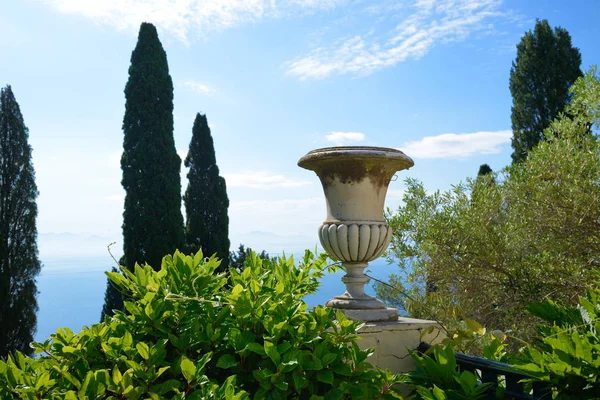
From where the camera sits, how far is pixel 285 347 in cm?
166

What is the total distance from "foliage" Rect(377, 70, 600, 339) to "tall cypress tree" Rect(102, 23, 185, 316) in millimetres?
9310

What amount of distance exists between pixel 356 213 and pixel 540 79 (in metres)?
17.0

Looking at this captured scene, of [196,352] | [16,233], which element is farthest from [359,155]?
[16,233]

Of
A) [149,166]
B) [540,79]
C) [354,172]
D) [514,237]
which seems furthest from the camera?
[540,79]

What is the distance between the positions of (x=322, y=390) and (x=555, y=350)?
846 millimetres

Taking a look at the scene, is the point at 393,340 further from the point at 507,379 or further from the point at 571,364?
the point at 571,364

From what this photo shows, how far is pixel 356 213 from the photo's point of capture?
10.7 ft

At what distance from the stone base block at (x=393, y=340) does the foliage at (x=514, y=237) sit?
2738 mm

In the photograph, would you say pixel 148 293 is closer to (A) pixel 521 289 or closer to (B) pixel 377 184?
(B) pixel 377 184

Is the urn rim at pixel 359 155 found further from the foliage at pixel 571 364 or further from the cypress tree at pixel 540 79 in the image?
the cypress tree at pixel 540 79

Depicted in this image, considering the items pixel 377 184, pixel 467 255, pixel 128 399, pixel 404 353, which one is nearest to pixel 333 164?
pixel 377 184

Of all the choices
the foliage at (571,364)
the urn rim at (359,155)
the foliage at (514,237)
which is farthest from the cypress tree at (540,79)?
the foliage at (571,364)

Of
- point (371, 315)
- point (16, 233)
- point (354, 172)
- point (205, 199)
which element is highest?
point (205, 199)

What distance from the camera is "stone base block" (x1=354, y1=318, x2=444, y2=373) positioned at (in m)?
2.99
